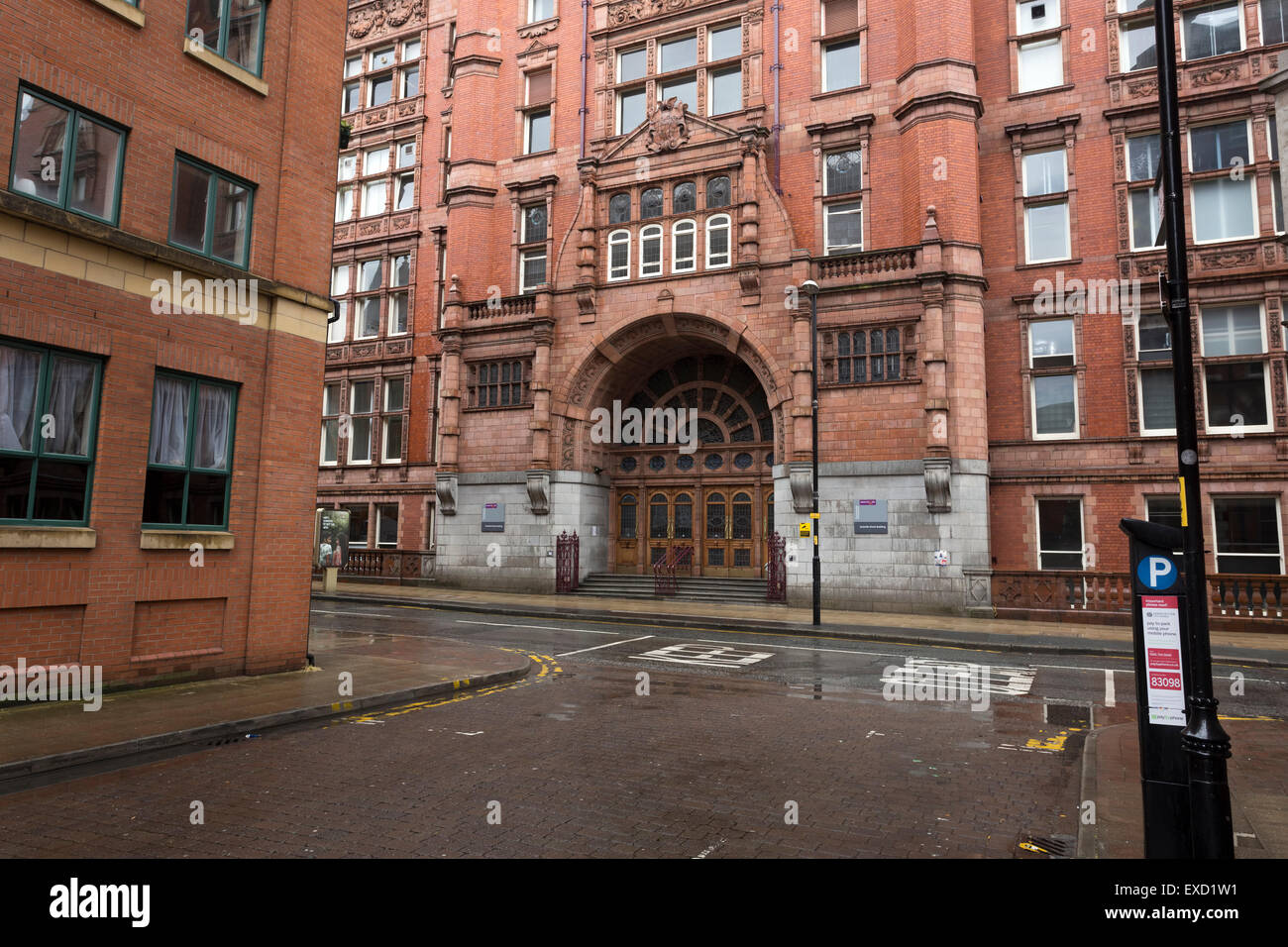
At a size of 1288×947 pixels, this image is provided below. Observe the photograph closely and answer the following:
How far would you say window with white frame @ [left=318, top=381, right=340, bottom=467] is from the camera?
114 feet

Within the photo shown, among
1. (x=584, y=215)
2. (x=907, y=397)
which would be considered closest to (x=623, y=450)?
(x=584, y=215)

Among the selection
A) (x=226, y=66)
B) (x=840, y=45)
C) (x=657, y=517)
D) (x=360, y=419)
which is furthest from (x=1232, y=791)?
(x=360, y=419)

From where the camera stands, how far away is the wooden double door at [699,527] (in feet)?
88.8

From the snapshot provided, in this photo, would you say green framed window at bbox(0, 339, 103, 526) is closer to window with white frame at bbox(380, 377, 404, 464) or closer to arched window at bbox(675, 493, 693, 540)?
arched window at bbox(675, 493, 693, 540)

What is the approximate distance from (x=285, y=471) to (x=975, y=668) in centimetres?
1162

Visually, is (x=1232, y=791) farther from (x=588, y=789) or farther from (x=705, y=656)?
(x=705, y=656)

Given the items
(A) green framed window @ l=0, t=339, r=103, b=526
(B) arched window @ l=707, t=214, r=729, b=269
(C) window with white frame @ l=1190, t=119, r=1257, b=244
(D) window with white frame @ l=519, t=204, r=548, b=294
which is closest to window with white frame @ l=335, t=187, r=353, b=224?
(D) window with white frame @ l=519, t=204, r=548, b=294

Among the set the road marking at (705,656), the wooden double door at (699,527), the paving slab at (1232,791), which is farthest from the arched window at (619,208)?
the paving slab at (1232,791)

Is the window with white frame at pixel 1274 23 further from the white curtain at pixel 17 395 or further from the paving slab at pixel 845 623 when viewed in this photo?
the white curtain at pixel 17 395

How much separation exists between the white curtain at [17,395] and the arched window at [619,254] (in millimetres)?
20515

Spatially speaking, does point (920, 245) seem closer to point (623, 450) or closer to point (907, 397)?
point (907, 397)

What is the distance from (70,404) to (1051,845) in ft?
35.5

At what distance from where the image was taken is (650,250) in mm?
27328

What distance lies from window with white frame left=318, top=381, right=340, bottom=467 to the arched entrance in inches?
526
